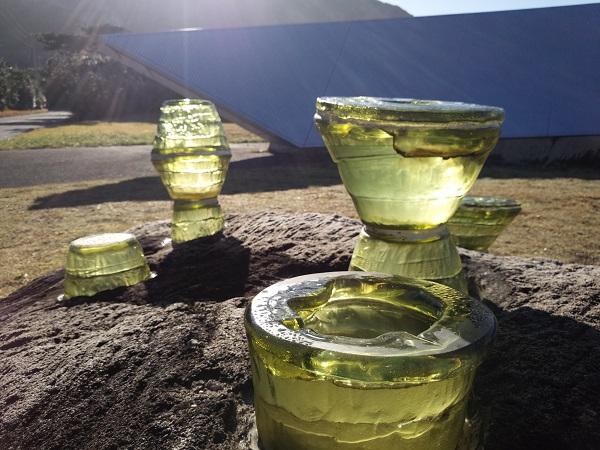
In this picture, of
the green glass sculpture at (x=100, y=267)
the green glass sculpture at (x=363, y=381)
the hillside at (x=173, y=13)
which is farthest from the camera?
the hillside at (x=173, y=13)

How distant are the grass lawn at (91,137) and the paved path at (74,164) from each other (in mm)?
561

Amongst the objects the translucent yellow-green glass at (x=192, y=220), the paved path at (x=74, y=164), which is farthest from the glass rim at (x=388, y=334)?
the paved path at (x=74, y=164)

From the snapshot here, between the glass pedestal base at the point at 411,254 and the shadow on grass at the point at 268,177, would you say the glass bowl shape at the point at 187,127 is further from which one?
the shadow on grass at the point at 268,177

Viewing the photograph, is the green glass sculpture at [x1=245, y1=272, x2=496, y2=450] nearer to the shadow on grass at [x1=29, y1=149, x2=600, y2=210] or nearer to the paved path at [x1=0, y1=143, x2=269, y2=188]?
the shadow on grass at [x1=29, y1=149, x2=600, y2=210]

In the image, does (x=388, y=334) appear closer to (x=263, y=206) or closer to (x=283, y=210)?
(x=283, y=210)

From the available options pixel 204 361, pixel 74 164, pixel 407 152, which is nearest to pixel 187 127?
pixel 204 361

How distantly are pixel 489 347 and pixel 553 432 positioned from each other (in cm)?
32

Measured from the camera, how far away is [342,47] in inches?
326

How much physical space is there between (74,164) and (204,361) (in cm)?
710

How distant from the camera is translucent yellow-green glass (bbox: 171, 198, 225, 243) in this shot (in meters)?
1.95

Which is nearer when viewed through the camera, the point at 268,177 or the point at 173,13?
the point at 268,177

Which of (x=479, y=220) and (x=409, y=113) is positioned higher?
(x=409, y=113)

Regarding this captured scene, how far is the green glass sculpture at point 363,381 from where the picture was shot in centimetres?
48

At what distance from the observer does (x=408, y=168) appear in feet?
2.73
